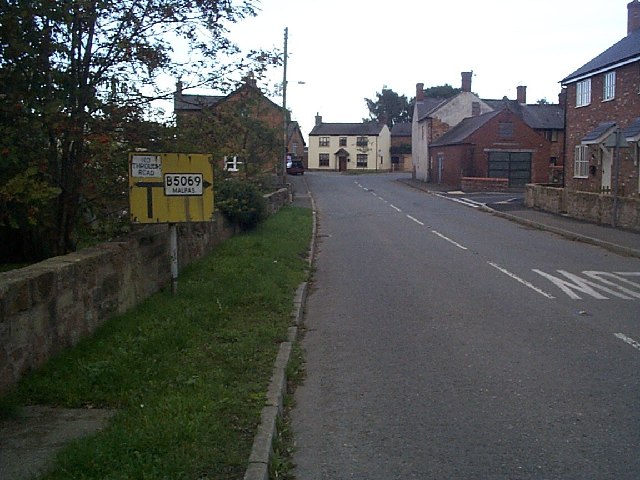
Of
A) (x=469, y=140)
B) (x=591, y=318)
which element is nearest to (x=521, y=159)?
(x=469, y=140)

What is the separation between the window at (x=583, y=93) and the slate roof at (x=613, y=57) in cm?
33

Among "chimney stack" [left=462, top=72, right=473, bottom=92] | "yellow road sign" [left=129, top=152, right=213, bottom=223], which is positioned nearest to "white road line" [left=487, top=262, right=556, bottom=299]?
"yellow road sign" [left=129, top=152, right=213, bottom=223]

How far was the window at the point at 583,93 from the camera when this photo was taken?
35062 millimetres

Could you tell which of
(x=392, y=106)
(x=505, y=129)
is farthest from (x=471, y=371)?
(x=392, y=106)

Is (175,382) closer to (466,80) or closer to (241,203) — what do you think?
(241,203)

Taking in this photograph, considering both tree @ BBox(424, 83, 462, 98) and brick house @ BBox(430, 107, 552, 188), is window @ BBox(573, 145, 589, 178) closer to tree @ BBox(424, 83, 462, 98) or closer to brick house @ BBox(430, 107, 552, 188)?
brick house @ BBox(430, 107, 552, 188)

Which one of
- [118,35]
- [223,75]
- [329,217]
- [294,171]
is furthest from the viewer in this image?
Result: [294,171]

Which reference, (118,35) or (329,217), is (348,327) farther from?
A: (329,217)

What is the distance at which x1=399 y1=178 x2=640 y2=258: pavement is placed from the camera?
20156 millimetres

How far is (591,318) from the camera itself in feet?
35.0

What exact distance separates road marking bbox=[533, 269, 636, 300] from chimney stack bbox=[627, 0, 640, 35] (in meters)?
26.6

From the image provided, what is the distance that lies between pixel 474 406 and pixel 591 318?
15.0 feet

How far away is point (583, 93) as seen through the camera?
118 ft

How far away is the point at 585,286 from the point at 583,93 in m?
24.6
